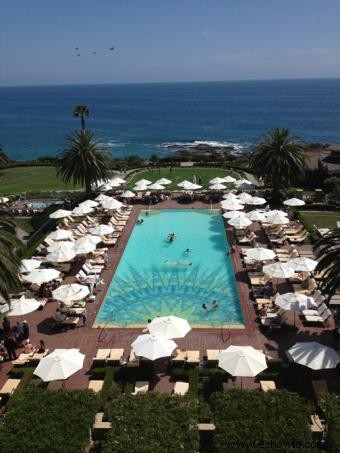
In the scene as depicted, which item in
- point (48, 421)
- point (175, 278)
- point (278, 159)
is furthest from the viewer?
point (278, 159)

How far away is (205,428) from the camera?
13633 mm

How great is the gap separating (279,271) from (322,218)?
16984 millimetres

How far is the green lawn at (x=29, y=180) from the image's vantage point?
175 ft

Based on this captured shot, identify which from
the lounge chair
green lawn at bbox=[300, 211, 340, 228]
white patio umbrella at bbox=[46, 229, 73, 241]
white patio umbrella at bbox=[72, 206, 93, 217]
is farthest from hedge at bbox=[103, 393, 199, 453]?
green lawn at bbox=[300, 211, 340, 228]

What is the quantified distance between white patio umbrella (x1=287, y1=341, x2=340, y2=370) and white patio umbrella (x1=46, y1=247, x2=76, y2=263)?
14.8 meters

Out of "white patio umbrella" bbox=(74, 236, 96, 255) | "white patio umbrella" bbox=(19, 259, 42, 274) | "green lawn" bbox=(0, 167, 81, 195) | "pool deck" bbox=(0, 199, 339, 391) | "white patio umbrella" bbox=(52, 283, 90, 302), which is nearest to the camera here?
"pool deck" bbox=(0, 199, 339, 391)

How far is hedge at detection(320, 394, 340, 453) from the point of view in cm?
1186

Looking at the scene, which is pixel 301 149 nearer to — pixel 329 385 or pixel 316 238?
pixel 316 238

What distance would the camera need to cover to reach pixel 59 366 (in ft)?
51.8

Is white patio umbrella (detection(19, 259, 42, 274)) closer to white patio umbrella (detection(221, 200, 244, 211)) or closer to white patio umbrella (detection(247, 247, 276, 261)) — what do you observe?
white patio umbrella (detection(247, 247, 276, 261))

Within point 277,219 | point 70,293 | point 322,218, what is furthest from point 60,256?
point 322,218

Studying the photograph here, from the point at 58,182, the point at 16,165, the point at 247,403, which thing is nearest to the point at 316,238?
the point at 247,403

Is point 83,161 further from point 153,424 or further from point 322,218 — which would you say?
point 153,424

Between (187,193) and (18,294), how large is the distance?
23.6 metres
